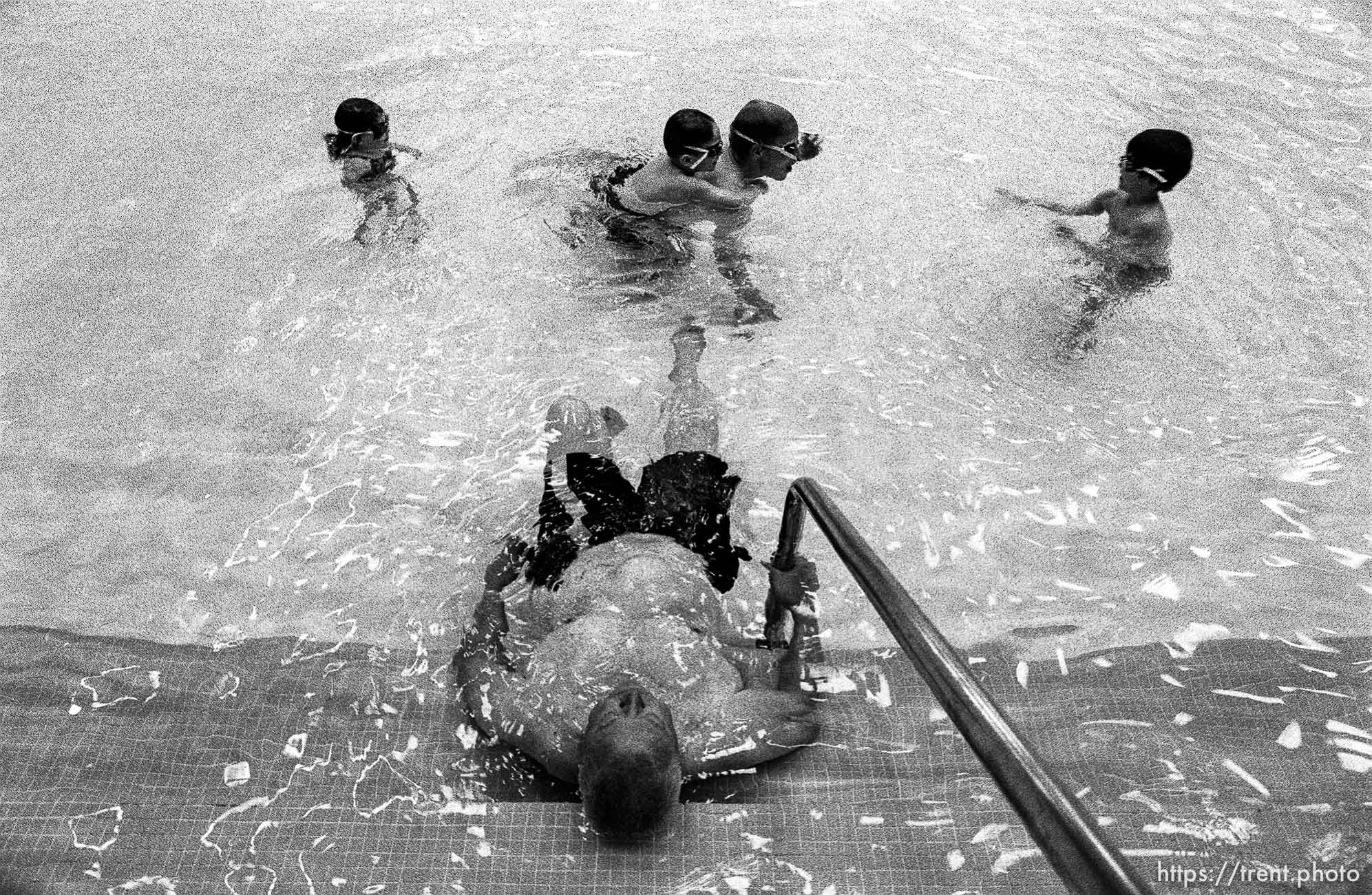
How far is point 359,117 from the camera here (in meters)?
4.10

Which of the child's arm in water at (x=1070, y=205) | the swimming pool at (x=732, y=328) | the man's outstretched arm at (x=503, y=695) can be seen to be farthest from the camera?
the child's arm in water at (x=1070, y=205)

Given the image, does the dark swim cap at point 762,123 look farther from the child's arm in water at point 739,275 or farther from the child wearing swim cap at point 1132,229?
the child wearing swim cap at point 1132,229

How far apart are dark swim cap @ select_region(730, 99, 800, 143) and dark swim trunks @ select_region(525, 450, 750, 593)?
4.31 ft

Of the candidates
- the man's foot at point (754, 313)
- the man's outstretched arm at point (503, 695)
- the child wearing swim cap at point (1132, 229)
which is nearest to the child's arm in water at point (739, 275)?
the man's foot at point (754, 313)

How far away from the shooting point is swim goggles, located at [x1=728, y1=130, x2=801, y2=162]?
3729 mm

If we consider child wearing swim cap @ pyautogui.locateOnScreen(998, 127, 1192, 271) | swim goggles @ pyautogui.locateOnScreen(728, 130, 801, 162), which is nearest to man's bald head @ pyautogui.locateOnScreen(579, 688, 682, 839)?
swim goggles @ pyautogui.locateOnScreen(728, 130, 801, 162)

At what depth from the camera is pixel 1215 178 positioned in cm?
450

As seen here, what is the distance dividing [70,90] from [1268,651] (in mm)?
5895

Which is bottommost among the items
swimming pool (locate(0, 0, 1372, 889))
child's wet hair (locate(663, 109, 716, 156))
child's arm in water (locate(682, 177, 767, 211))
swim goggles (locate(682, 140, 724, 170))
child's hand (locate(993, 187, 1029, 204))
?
swimming pool (locate(0, 0, 1372, 889))

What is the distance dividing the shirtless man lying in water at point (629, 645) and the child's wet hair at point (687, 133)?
3.75ft

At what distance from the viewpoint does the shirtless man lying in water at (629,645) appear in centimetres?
202

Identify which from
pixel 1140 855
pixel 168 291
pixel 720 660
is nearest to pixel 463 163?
pixel 168 291

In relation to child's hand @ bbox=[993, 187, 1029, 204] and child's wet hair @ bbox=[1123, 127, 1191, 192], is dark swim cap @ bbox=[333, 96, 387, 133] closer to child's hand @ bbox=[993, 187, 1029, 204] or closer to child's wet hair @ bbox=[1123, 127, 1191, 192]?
child's hand @ bbox=[993, 187, 1029, 204]

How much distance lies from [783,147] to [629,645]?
2.08 m
